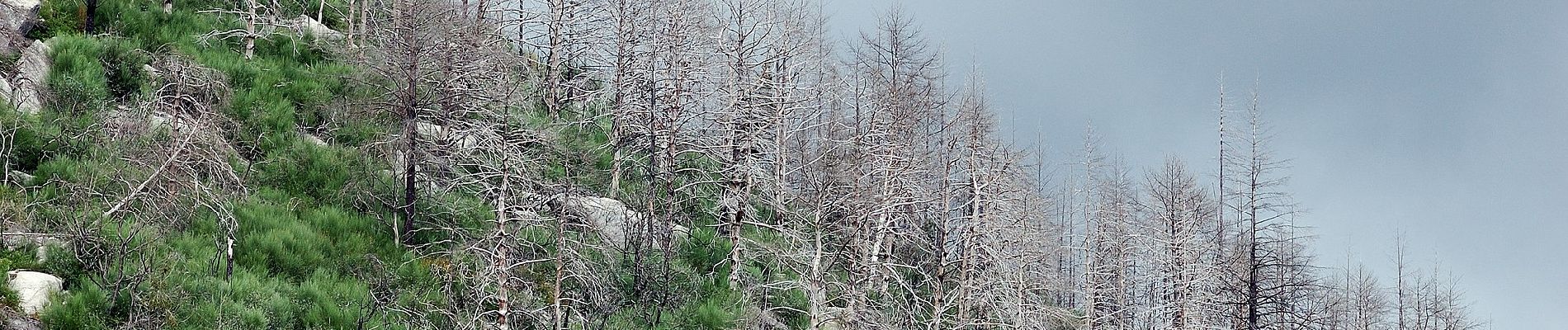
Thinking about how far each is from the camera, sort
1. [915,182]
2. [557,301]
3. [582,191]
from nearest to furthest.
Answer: [557,301]
[582,191]
[915,182]

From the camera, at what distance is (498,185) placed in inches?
796

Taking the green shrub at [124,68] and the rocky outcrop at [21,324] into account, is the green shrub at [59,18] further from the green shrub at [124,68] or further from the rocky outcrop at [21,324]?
the rocky outcrop at [21,324]

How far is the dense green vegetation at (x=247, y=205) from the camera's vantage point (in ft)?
50.0

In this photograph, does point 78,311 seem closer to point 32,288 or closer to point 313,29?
point 32,288

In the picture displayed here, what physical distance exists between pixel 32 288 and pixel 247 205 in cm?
434

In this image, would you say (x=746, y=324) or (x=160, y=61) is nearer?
(x=746, y=324)

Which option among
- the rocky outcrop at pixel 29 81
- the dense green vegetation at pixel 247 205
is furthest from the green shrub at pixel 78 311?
the rocky outcrop at pixel 29 81

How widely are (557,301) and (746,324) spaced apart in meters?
3.83

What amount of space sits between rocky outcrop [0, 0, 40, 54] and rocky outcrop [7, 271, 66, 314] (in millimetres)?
7220

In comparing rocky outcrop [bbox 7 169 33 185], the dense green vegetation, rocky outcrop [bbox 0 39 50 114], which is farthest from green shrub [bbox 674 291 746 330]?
rocky outcrop [bbox 0 39 50 114]

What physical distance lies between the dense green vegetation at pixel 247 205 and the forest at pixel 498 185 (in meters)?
0.06

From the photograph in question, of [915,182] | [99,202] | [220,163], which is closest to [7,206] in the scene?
[99,202]

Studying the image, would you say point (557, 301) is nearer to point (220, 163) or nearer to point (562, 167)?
point (220, 163)

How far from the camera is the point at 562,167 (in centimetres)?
2522
